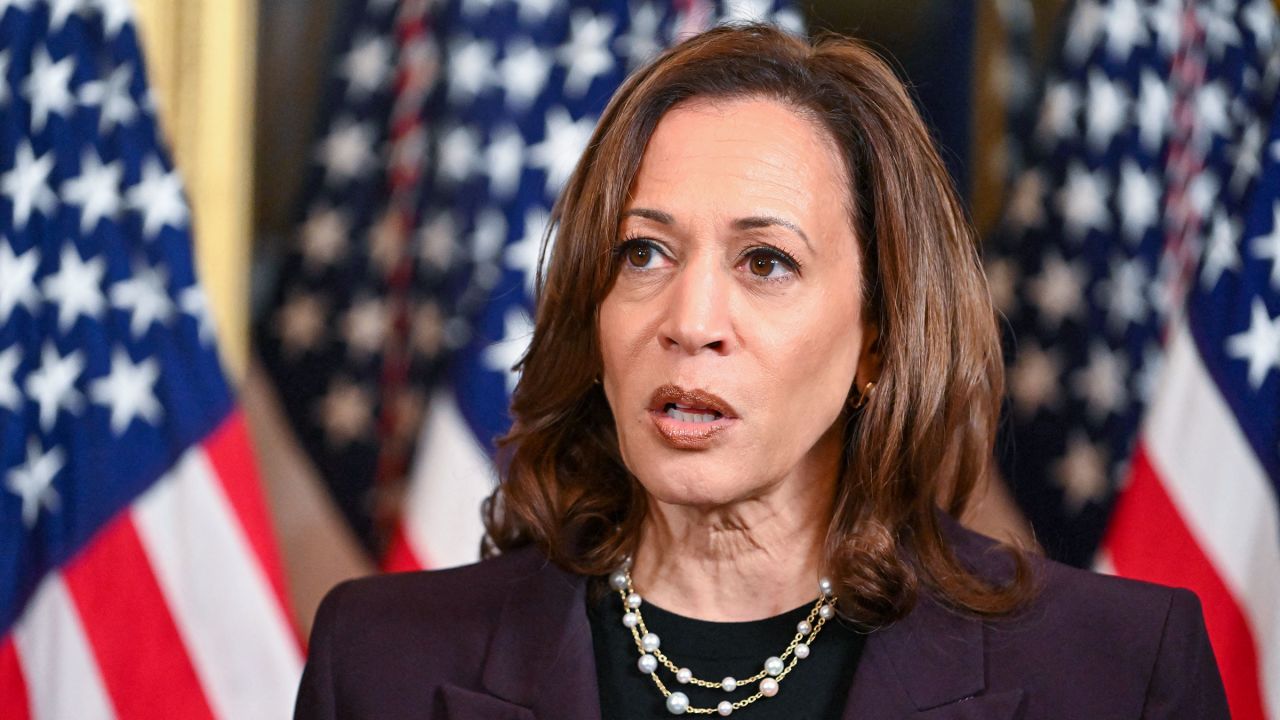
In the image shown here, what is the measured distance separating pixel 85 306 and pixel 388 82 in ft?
2.90

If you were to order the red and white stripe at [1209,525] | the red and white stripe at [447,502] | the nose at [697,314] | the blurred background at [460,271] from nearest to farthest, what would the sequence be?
the nose at [697,314], the red and white stripe at [1209,525], the blurred background at [460,271], the red and white stripe at [447,502]

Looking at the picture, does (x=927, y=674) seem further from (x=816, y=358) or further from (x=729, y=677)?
(x=816, y=358)

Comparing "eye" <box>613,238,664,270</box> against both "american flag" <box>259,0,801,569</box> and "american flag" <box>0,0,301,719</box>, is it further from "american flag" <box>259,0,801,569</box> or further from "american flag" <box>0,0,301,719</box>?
"american flag" <box>0,0,301,719</box>

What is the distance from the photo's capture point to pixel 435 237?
2904mm

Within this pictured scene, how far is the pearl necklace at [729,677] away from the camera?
1578mm

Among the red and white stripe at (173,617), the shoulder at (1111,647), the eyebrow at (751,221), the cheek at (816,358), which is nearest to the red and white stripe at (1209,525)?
the shoulder at (1111,647)

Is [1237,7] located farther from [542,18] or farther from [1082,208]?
[542,18]

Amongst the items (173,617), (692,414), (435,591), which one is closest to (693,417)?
(692,414)

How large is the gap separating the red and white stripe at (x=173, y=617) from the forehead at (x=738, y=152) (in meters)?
1.37

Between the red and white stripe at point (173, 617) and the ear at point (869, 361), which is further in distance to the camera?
the red and white stripe at point (173, 617)

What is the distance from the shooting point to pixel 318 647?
1730 millimetres

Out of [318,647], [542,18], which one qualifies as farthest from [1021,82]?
[318,647]

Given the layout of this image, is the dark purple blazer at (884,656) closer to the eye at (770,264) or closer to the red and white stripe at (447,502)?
the eye at (770,264)

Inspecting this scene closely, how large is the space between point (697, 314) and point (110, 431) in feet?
4.98
